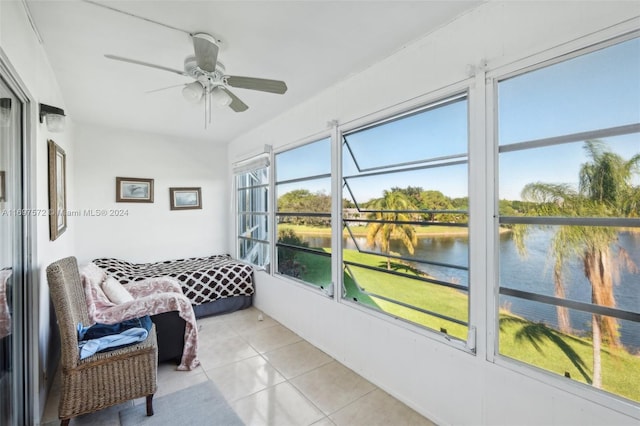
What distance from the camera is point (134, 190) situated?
428 centimetres

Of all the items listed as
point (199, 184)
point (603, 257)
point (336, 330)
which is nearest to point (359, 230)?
point (336, 330)

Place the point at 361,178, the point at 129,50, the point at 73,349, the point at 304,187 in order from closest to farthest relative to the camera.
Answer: the point at 73,349 < the point at 129,50 < the point at 361,178 < the point at 304,187

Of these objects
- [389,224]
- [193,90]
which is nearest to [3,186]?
[193,90]

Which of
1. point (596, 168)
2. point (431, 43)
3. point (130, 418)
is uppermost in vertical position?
point (431, 43)

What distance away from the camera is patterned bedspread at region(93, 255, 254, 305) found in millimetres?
3604

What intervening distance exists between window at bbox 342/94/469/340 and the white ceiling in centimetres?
53

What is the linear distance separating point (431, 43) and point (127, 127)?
404 cm

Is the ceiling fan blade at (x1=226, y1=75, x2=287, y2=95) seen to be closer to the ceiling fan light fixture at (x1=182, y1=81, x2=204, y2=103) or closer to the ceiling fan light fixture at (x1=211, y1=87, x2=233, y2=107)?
the ceiling fan light fixture at (x1=211, y1=87, x2=233, y2=107)

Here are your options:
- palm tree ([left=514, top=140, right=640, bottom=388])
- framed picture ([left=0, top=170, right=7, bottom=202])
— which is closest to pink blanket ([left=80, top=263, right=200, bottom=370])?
framed picture ([left=0, top=170, right=7, bottom=202])

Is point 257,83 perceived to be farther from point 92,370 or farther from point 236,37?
point 92,370

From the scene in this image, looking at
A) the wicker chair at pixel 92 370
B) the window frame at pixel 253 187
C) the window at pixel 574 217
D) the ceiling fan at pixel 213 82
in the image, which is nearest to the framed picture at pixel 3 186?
the wicker chair at pixel 92 370

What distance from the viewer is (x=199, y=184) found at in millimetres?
4801

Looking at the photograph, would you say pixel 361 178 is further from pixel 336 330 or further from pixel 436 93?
pixel 336 330

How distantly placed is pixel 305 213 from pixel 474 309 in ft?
6.54
